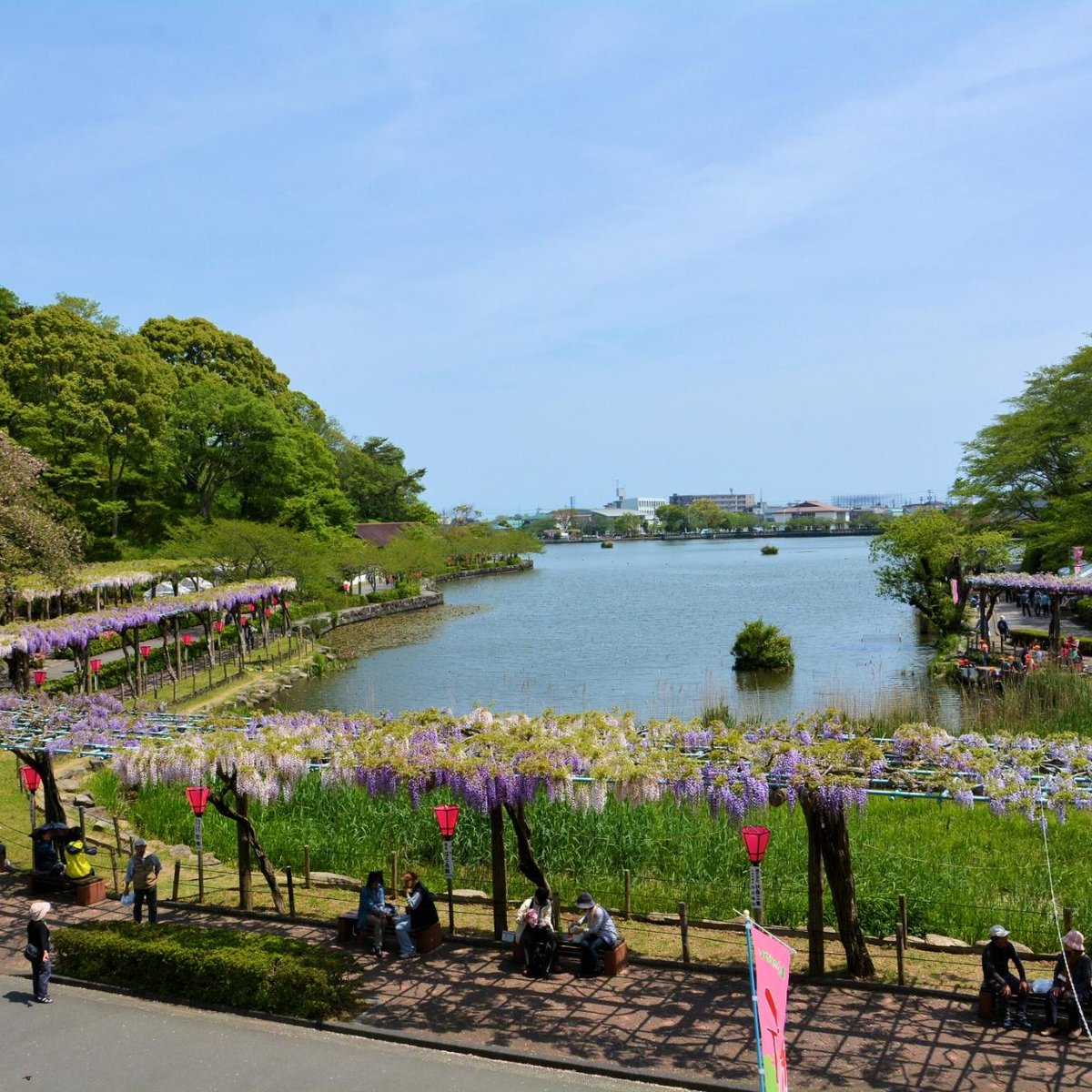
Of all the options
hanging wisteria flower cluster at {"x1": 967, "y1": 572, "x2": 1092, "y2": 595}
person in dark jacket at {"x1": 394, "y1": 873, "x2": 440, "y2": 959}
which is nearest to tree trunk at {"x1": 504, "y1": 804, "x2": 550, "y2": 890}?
person in dark jacket at {"x1": 394, "y1": 873, "x2": 440, "y2": 959}

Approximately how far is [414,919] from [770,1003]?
5200 millimetres

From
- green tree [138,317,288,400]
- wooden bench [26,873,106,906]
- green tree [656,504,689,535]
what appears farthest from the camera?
green tree [656,504,689,535]

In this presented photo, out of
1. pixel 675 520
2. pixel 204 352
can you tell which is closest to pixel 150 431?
pixel 204 352

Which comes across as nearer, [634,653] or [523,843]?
[523,843]

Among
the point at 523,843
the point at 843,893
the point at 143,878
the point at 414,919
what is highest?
the point at 523,843

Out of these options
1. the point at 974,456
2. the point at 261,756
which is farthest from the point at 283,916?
the point at 974,456

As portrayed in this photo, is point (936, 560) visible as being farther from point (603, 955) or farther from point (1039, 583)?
point (603, 955)

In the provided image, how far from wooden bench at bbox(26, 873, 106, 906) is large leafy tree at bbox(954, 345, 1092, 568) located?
33.1m

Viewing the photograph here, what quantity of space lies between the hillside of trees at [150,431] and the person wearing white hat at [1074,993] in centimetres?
2647

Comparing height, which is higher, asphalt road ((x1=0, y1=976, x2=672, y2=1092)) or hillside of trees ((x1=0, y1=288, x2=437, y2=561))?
hillside of trees ((x1=0, y1=288, x2=437, y2=561))

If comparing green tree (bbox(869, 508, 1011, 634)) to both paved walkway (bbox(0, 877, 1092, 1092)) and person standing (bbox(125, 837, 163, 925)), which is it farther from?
person standing (bbox(125, 837, 163, 925))

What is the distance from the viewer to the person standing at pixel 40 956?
28.2 ft

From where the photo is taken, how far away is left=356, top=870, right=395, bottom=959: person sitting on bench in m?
9.60

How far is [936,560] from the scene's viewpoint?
104 feet
